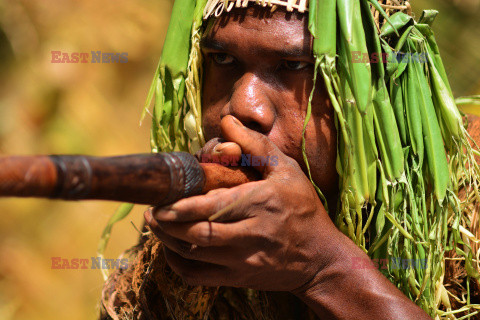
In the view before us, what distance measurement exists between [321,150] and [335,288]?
0.29 m

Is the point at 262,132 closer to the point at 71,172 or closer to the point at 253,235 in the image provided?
the point at 253,235

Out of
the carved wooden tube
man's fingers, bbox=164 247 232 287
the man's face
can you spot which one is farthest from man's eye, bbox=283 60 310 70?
man's fingers, bbox=164 247 232 287

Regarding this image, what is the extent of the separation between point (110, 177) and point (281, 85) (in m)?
0.56

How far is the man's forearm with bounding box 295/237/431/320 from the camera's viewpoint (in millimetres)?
1156

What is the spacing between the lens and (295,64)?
49.0 inches

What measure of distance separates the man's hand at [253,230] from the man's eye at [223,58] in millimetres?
213

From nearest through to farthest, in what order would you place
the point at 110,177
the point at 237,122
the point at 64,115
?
1. the point at 110,177
2. the point at 237,122
3. the point at 64,115

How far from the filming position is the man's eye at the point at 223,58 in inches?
51.4

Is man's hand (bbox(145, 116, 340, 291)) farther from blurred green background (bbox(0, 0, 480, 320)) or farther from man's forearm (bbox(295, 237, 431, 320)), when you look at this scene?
blurred green background (bbox(0, 0, 480, 320))

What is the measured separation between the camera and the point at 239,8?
1.27 meters

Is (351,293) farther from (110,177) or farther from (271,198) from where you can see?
(110,177)

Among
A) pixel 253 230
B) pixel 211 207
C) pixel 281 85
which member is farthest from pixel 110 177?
pixel 281 85

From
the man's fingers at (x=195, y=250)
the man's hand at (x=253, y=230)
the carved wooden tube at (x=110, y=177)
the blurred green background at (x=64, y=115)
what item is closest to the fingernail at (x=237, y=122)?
the man's hand at (x=253, y=230)

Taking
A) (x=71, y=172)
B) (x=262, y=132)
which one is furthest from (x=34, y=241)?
(x=71, y=172)
